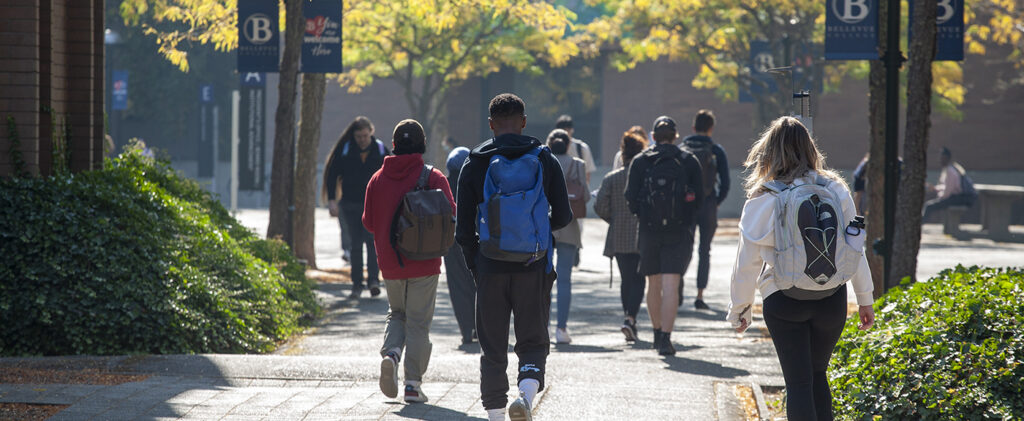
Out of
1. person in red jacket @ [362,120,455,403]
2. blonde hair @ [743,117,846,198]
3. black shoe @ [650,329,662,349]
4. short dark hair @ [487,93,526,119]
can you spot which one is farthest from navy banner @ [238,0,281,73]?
blonde hair @ [743,117,846,198]

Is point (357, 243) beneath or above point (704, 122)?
beneath

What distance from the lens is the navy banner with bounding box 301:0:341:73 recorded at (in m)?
14.5

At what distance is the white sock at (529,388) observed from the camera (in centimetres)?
592

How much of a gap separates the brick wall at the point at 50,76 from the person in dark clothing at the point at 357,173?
113 inches

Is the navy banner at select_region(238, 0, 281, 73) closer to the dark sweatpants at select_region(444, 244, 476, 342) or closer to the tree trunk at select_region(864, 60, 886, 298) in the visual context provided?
the dark sweatpants at select_region(444, 244, 476, 342)

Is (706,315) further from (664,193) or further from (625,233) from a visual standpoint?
(664,193)

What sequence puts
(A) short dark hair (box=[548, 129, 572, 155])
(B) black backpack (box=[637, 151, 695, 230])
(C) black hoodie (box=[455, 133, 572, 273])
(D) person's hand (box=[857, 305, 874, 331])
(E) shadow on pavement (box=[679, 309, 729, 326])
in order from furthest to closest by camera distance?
(E) shadow on pavement (box=[679, 309, 729, 326]) < (A) short dark hair (box=[548, 129, 572, 155]) < (B) black backpack (box=[637, 151, 695, 230]) < (C) black hoodie (box=[455, 133, 572, 273]) < (D) person's hand (box=[857, 305, 874, 331])

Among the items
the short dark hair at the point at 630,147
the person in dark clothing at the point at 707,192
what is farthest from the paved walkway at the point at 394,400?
the short dark hair at the point at 630,147

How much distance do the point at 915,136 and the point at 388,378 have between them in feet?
15.0

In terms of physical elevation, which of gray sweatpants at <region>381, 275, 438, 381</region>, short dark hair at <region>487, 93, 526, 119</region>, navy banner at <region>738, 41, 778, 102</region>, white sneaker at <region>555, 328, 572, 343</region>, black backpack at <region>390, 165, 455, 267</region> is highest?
navy banner at <region>738, 41, 778, 102</region>

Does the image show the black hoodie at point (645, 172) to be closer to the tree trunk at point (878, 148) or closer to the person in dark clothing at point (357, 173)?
the tree trunk at point (878, 148)

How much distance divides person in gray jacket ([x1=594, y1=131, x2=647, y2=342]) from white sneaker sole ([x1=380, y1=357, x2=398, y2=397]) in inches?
138

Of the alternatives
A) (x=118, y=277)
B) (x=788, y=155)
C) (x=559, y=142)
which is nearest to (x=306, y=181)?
(x=559, y=142)

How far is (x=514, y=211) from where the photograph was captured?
231 inches
